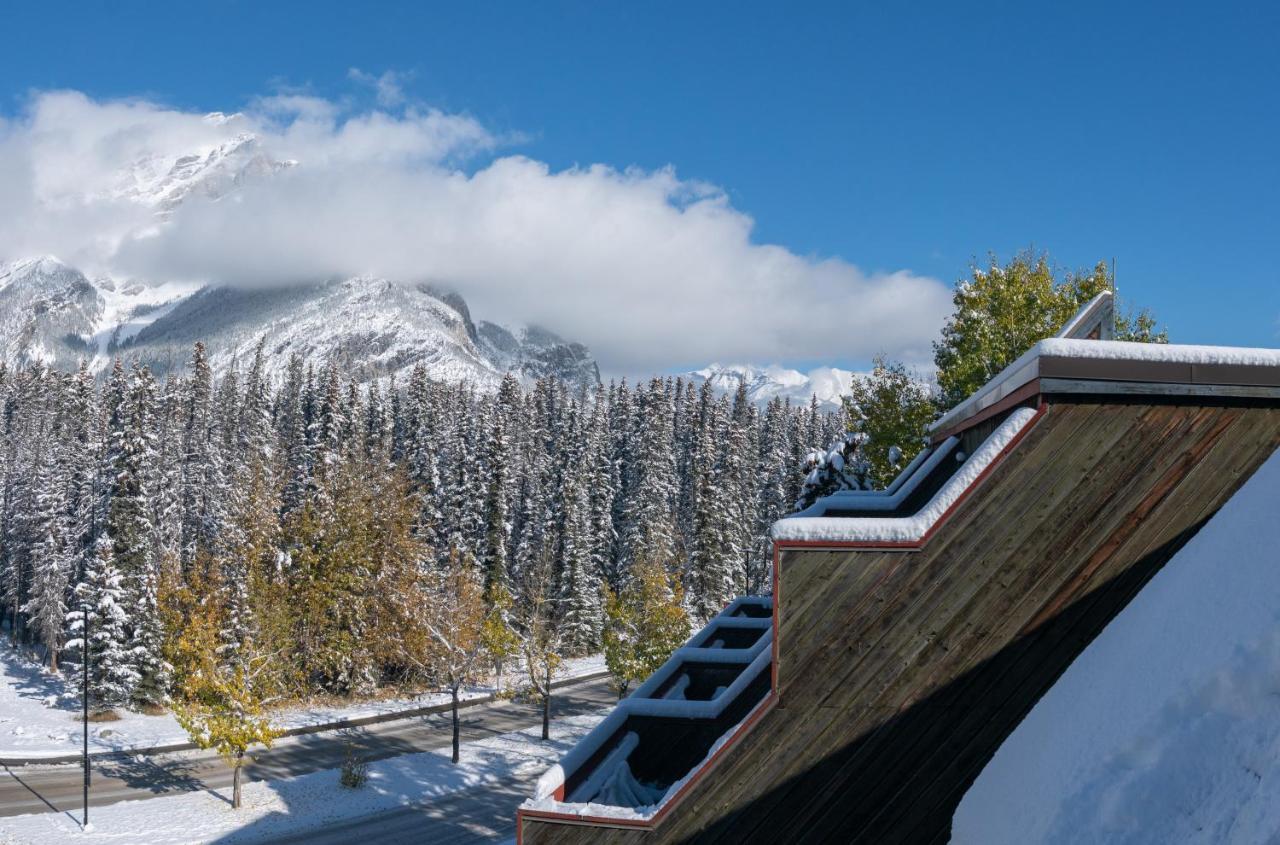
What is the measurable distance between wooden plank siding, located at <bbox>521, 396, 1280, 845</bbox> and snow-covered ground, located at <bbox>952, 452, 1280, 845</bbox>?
0.94 ft

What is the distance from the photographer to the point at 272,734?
30.0 m

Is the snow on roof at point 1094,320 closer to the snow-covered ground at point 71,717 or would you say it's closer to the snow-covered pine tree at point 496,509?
the snow-covered ground at point 71,717

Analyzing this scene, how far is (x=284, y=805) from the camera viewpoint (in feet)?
98.4

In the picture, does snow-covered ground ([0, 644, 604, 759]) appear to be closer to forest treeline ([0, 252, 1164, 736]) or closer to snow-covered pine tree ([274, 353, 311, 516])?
forest treeline ([0, 252, 1164, 736])

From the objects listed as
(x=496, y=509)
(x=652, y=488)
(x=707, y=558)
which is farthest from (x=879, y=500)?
(x=652, y=488)

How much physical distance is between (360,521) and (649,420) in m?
33.6

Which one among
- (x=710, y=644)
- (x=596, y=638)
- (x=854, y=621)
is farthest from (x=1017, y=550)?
(x=596, y=638)

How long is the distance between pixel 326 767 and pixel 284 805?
432 cm

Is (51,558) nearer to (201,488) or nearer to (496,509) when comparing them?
(201,488)

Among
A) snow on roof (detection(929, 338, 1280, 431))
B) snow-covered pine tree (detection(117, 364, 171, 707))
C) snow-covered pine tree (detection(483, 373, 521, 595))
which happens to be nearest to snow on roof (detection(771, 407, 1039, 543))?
snow on roof (detection(929, 338, 1280, 431))

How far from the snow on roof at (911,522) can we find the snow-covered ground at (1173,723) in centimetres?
141

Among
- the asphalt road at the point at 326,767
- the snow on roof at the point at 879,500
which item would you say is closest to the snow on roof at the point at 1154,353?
the snow on roof at the point at 879,500

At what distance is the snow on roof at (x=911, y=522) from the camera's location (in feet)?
20.0

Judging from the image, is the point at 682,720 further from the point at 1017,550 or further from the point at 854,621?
the point at 1017,550
